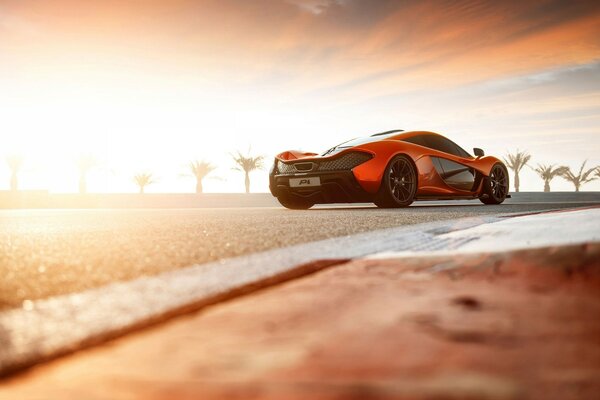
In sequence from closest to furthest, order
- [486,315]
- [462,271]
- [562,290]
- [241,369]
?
[241,369]
[486,315]
[562,290]
[462,271]

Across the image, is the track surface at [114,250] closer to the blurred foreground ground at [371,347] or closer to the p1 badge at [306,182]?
the blurred foreground ground at [371,347]

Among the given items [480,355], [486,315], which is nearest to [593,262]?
[486,315]

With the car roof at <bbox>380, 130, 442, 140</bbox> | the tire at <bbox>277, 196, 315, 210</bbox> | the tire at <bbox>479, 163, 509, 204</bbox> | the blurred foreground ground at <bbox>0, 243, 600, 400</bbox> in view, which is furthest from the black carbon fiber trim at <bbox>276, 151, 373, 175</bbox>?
the blurred foreground ground at <bbox>0, 243, 600, 400</bbox>

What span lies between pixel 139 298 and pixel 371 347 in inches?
38.6

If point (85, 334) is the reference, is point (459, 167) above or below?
above

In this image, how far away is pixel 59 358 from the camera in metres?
1.74

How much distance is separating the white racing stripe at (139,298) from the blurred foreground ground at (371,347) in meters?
0.07

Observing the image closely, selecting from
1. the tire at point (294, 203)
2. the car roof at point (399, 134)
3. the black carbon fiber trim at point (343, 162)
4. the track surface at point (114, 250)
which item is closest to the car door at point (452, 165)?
the car roof at point (399, 134)

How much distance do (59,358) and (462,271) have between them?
1.75 metres

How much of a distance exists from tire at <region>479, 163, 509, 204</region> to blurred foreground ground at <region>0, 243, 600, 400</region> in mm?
8932

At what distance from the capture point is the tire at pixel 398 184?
840 centimetres

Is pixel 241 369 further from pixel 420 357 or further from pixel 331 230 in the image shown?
pixel 331 230

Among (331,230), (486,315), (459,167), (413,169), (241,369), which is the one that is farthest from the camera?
(459,167)

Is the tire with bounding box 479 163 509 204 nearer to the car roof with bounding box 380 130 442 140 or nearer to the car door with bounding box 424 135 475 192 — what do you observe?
the car door with bounding box 424 135 475 192
